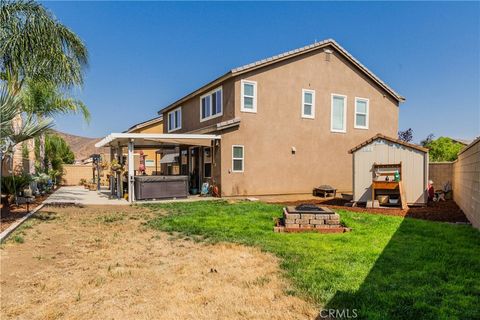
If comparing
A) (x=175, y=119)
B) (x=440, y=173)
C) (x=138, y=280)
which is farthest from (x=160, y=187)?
(x=440, y=173)

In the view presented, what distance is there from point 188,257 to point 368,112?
17.2 metres

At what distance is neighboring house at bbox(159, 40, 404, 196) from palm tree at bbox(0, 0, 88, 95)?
22.5 feet

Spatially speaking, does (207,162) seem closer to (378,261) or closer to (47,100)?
(47,100)

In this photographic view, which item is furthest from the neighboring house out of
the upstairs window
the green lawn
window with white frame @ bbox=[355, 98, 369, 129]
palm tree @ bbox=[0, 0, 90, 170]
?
the green lawn

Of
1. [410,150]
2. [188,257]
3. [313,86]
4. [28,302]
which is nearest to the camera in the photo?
[28,302]

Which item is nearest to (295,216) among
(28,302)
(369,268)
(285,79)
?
(369,268)

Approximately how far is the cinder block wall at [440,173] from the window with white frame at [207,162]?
1131cm

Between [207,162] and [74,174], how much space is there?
16.8 m

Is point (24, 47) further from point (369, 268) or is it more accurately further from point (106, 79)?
point (369, 268)

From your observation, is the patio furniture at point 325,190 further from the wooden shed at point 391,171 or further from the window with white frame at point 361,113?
the window with white frame at point 361,113

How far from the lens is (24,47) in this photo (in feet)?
34.7

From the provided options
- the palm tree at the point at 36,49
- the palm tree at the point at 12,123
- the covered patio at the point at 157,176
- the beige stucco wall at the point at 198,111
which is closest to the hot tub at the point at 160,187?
the covered patio at the point at 157,176

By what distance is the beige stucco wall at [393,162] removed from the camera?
40.5ft

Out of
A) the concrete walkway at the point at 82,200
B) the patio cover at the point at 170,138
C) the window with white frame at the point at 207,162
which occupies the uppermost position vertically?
the patio cover at the point at 170,138
